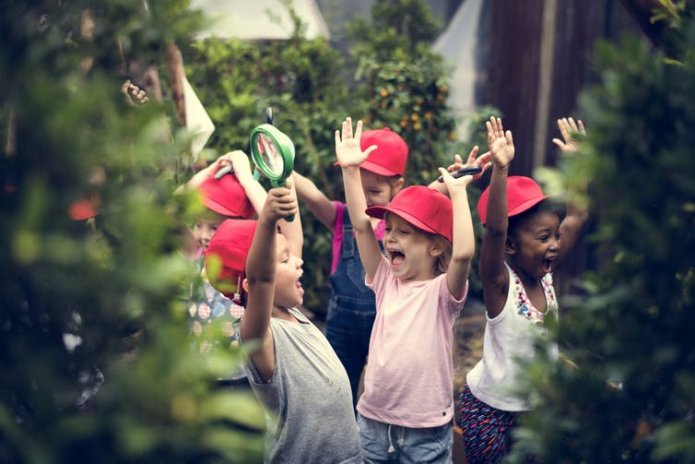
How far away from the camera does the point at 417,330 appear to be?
124 inches

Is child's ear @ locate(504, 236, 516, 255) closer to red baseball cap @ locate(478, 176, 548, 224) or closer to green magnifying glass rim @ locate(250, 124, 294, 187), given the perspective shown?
red baseball cap @ locate(478, 176, 548, 224)

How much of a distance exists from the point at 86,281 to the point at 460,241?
5.81 ft

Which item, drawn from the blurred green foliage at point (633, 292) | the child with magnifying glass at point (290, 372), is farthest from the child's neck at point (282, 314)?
the blurred green foliage at point (633, 292)

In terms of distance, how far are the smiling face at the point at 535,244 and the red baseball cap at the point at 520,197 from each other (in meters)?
0.05

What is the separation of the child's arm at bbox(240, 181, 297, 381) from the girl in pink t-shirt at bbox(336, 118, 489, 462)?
2.31 ft

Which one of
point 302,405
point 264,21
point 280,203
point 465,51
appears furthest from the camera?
point 465,51

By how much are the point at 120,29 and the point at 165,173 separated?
1.42 feet

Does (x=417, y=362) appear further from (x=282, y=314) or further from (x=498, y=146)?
(x=498, y=146)

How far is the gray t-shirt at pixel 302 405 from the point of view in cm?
272

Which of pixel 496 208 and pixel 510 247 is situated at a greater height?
pixel 496 208

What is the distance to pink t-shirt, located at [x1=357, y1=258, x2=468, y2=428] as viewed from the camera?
3121mm

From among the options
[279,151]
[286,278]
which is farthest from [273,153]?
[286,278]

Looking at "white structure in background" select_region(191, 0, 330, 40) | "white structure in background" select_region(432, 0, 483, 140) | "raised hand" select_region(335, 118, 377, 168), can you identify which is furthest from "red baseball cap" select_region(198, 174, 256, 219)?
"white structure in background" select_region(432, 0, 483, 140)

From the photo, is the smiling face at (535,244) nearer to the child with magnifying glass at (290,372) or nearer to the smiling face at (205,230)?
the child with magnifying glass at (290,372)
